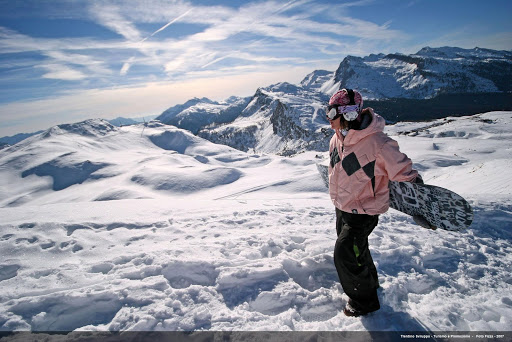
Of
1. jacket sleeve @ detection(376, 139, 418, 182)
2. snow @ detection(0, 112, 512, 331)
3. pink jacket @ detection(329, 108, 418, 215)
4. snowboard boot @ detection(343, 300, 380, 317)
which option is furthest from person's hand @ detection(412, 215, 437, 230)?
snowboard boot @ detection(343, 300, 380, 317)

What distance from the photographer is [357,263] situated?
136 inches

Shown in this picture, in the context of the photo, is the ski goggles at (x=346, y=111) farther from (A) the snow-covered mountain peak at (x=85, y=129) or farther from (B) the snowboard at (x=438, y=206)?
(A) the snow-covered mountain peak at (x=85, y=129)

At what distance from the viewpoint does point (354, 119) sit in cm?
353

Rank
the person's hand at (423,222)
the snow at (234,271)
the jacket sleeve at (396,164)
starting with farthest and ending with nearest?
1. the person's hand at (423,222)
2. the snow at (234,271)
3. the jacket sleeve at (396,164)

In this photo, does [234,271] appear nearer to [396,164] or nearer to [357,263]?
[357,263]

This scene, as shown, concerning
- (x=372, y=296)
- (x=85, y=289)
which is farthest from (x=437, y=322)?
(x=85, y=289)

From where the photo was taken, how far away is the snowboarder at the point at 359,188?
134 inches

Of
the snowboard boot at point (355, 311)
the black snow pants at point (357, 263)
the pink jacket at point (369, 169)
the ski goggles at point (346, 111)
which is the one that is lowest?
the snowboard boot at point (355, 311)

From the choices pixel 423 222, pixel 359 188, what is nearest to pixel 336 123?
pixel 359 188

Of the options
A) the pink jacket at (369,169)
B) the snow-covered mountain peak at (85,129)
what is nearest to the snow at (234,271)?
the pink jacket at (369,169)

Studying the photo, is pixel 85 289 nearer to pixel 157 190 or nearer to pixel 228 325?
pixel 228 325

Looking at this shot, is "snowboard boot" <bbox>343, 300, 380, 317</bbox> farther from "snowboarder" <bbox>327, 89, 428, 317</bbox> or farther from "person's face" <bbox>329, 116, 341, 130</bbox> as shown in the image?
"person's face" <bbox>329, 116, 341, 130</bbox>

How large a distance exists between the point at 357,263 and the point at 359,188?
0.98 meters

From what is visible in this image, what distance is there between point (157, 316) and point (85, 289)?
1.26m
